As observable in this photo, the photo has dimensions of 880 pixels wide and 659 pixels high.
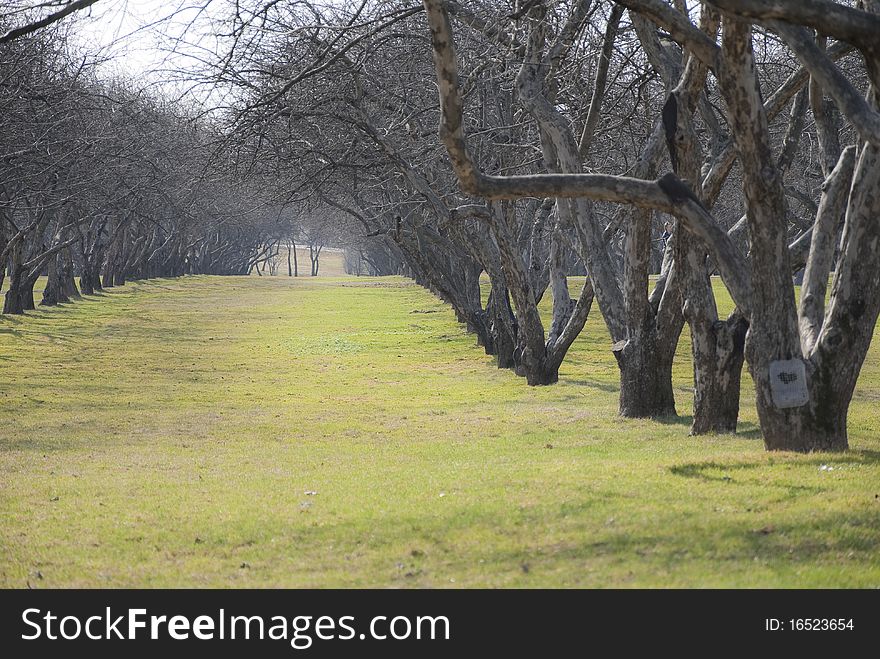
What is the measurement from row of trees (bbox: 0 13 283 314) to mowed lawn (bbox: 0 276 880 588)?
12.0 feet

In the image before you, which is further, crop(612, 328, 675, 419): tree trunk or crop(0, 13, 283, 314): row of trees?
crop(0, 13, 283, 314): row of trees

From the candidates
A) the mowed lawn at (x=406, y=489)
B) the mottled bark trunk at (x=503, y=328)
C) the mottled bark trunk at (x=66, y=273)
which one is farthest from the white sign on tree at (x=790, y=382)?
the mottled bark trunk at (x=66, y=273)

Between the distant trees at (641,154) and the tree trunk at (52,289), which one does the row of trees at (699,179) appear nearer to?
the distant trees at (641,154)

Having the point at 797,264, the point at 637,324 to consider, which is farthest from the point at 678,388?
the point at 797,264

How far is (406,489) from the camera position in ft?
28.3

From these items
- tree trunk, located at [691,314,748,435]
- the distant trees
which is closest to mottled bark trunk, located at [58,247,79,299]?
the distant trees

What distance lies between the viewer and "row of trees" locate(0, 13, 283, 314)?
20.3m

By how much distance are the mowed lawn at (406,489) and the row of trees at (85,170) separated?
367cm

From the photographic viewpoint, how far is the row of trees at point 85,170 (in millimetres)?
20266

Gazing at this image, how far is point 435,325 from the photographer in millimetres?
33500

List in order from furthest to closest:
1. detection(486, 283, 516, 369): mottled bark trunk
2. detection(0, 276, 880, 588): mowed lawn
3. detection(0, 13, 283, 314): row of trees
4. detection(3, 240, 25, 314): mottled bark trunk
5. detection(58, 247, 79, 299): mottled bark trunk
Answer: detection(58, 247, 79, 299): mottled bark trunk
detection(3, 240, 25, 314): mottled bark trunk
detection(486, 283, 516, 369): mottled bark trunk
detection(0, 13, 283, 314): row of trees
detection(0, 276, 880, 588): mowed lawn

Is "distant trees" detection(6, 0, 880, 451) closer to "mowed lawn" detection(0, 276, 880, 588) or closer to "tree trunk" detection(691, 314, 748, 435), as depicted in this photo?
"tree trunk" detection(691, 314, 748, 435)

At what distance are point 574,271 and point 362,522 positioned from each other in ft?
247
